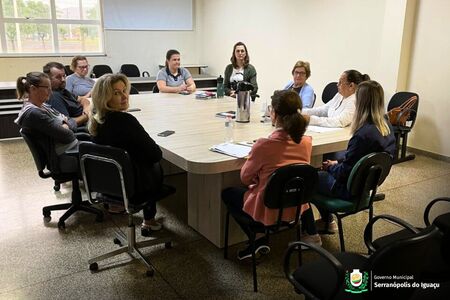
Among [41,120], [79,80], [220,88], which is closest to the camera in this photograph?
[41,120]

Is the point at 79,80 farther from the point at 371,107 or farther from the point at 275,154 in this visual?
the point at 371,107

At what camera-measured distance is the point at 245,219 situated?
2.32 metres

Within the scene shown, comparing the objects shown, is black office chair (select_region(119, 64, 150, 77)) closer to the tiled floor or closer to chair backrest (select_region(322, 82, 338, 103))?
chair backrest (select_region(322, 82, 338, 103))

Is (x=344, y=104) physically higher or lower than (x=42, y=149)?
higher

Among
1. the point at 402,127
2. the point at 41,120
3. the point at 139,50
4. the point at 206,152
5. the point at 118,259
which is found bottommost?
the point at 118,259

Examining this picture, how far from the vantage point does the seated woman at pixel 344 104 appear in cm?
319

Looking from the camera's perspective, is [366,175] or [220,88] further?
[220,88]

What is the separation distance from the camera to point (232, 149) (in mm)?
2578

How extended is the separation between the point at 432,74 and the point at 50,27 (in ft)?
21.2

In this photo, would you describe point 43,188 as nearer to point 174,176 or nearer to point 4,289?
point 174,176

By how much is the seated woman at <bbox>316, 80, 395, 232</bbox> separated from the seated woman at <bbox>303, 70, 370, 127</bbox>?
2.12ft

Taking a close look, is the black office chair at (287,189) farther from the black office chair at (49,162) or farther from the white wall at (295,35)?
the white wall at (295,35)

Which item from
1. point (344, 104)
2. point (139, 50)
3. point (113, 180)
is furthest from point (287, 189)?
point (139, 50)

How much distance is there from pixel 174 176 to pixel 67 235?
145 centimetres
